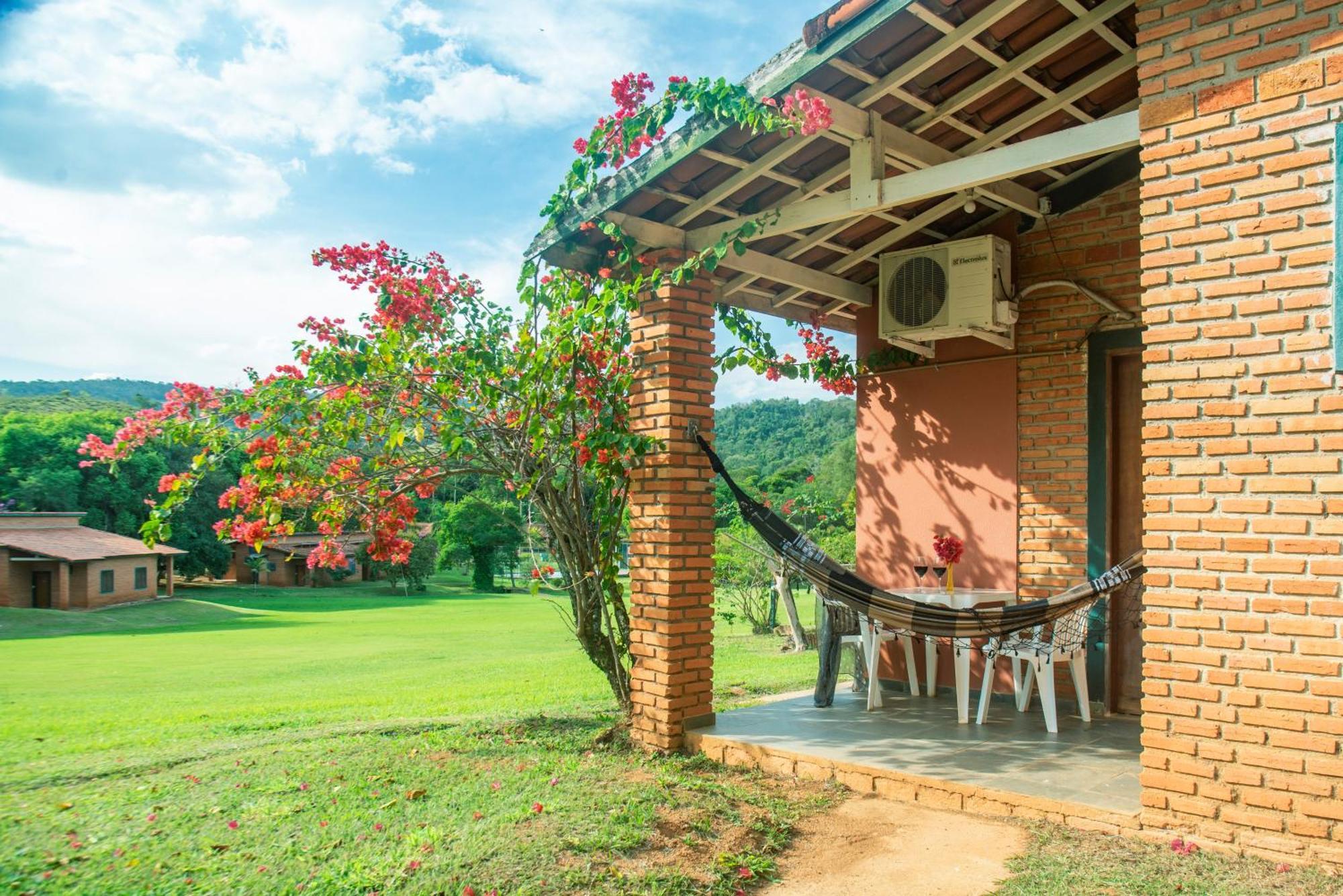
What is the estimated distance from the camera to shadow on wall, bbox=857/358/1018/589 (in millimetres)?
5691

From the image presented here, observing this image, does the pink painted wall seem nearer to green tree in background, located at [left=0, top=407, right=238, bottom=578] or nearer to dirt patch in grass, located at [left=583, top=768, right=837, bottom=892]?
dirt patch in grass, located at [left=583, top=768, right=837, bottom=892]

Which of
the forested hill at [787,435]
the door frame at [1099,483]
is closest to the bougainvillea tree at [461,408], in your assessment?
the door frame at [1099,483]

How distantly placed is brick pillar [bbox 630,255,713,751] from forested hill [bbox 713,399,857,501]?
Result: 16419mm

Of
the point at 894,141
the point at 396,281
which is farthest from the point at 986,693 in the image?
the point at 396,281

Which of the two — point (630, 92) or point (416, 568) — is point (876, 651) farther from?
point (416, 568)

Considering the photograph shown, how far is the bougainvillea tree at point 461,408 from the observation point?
15.6 ft

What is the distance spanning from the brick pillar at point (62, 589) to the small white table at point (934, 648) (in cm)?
2645

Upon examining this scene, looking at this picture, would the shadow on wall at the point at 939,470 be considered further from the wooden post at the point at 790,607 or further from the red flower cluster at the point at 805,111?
the red flower cluster at the point at 805,111

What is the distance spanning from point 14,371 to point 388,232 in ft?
157

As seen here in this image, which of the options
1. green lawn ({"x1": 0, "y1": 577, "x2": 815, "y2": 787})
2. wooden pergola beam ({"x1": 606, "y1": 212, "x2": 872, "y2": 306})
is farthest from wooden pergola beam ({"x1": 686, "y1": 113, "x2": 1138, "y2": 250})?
green lawn ({"x1": 0, "y1": 577, "x2": 815, "y2": 787})

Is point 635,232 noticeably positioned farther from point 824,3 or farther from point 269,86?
point 269,86

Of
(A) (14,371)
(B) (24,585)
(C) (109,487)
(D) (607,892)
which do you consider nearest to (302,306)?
(D) (607,892)

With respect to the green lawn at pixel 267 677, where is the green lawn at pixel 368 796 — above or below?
above

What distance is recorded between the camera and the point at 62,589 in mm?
25078
